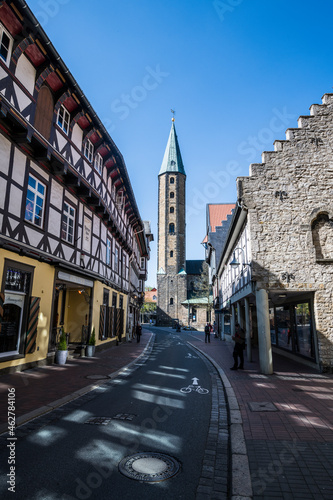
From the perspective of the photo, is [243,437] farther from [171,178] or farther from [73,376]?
[171,178]

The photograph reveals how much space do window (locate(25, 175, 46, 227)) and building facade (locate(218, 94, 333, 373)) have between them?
24.8 feet

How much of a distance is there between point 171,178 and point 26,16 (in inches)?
2535

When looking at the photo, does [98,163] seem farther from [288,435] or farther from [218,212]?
[218,212]

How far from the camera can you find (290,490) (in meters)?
3.42

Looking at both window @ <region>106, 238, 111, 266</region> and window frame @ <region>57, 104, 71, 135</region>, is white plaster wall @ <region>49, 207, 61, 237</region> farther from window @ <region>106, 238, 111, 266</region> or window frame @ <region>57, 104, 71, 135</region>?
window @ <region>106, 238, 111, 266</region>

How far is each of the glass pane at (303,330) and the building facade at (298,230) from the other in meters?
0.04

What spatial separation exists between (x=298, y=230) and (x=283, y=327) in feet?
20.5

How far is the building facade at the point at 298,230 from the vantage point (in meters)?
11.6

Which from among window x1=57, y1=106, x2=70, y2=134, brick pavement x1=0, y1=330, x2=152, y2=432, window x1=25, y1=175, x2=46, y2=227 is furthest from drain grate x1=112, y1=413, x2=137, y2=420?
window x1=57, y1=106, x2=70, y2=134

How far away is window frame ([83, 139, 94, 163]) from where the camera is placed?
15.0 m

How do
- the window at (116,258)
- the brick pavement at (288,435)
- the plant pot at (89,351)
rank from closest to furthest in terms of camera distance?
the brick pavement at (288,435), the plant pot at (89,351), the window at (116,258)

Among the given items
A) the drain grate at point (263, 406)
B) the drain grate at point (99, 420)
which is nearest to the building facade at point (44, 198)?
the drain grate at point (99, 420)

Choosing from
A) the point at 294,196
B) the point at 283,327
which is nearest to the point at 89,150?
the point at 294,196

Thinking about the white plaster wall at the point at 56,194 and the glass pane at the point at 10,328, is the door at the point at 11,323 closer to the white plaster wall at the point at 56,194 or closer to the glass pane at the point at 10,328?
the glass pane at the point at 10,328
